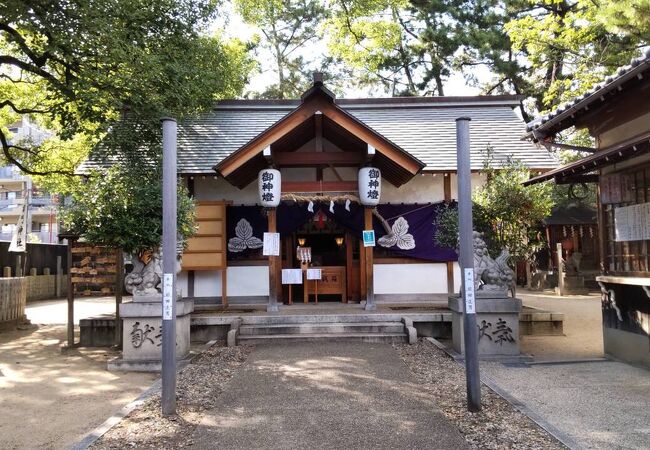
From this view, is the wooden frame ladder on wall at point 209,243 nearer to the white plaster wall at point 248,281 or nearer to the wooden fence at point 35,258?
the white plaster wall at point 248,281

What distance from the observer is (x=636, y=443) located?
4.83 meters

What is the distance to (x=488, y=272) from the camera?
8.94 meters

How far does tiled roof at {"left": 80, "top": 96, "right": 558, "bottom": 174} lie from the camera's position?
44.1 feet

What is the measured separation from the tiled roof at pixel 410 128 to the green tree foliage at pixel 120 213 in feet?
12.9

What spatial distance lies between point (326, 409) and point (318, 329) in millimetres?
4382

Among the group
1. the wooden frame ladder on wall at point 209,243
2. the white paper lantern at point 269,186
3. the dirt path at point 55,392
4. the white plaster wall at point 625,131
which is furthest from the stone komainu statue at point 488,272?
the wooden frame ladder on wall at point 209,243

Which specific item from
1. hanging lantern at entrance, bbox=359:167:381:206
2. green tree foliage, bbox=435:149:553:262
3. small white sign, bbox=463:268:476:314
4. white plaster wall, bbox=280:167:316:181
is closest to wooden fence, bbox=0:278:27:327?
white plaster wall, bbox=280:167:316:181

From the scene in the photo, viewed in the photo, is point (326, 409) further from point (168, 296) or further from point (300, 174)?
point (300, 174)

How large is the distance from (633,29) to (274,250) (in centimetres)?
870

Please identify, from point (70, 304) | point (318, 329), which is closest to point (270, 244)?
point (318, 329)

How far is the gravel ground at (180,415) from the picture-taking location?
4.94 metres

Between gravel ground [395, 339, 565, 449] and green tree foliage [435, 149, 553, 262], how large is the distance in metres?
2.63

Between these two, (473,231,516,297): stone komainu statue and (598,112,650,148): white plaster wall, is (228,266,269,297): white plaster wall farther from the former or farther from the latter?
(598,112,650,148): white plaster wall

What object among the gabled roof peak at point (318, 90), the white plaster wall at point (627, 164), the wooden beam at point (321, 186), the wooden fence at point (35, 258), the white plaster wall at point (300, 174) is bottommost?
the wooden fence at point (35, 258)
